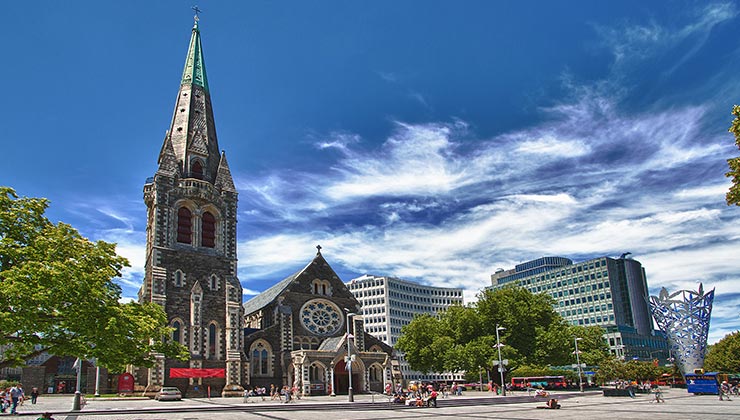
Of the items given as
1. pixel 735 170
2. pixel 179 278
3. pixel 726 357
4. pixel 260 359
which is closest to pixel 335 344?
pixel 260 359

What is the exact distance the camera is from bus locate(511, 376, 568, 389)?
5297 centimetres

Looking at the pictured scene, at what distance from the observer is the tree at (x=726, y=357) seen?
6650 centimetres

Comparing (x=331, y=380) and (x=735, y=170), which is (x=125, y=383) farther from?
(x=735, y=170)

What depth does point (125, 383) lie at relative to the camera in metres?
42.6

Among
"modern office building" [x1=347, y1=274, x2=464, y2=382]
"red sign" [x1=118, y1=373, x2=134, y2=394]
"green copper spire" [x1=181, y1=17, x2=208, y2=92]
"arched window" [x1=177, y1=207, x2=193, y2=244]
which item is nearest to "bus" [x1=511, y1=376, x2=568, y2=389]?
"red sign" [x1=118, y1=373, x2=134, y2=394]

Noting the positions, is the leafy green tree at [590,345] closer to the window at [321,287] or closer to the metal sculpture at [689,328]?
the metal sculpture at [689,328]

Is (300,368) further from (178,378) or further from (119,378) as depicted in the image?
(119,378)

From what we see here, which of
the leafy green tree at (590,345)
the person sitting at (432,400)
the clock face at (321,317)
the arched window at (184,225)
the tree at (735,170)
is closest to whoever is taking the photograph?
the tree at (735,170)

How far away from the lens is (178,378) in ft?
146

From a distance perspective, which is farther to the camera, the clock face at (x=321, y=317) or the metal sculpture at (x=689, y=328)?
the metal sculpture at (x=689, y=328)

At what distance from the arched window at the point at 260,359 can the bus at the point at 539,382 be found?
25.3 m

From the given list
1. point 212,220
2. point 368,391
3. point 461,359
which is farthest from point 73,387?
point 461,359

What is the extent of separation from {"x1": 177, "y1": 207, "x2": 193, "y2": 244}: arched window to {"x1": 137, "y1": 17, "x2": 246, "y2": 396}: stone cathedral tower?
9cm

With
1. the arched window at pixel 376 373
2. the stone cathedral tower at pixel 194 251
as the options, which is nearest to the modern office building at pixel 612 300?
the arched window at pixel 376 373
